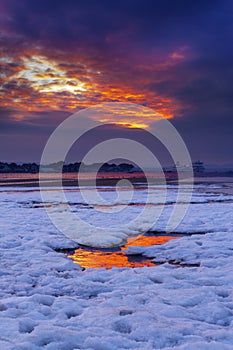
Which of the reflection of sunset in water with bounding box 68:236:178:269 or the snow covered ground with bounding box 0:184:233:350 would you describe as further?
the reflection of sunset in water with bounding box 68:236:178:269

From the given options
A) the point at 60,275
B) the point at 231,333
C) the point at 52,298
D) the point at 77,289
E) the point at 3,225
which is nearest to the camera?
the point at 231,333

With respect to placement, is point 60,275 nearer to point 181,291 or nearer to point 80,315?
point 80,315

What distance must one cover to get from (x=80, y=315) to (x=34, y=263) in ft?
10.2

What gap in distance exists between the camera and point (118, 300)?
17.9 ft

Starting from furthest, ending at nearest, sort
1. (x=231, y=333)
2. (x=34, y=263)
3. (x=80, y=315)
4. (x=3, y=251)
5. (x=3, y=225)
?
1. (x=3, y=225)
2. (x=3, y=251)
3. (x=34, y=263)
4. (x=80, y=315)
5. (x=231, y=333)

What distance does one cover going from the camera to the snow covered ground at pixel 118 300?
13.7 ft

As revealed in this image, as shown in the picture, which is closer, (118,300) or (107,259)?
(118,300)

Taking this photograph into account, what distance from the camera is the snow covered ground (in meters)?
4.19

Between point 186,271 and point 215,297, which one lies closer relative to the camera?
point 215,297

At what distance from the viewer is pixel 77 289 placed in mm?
6082

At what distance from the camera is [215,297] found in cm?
558

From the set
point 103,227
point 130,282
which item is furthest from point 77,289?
point 103,227

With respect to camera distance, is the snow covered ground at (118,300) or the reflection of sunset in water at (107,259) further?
the reflection of sunset in water at (107,259)

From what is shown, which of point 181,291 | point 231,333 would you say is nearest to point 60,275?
point 181,291
